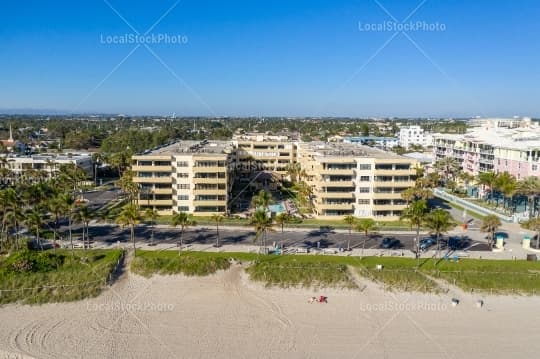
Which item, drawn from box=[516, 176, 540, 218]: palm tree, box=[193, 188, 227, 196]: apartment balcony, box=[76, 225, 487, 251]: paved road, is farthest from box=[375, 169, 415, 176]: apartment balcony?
box=[193, 188, 227, 196]: apartment balcony

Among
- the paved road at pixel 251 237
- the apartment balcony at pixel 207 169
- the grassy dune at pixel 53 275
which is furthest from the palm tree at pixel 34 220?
the apartment balcony at pixel 207 169

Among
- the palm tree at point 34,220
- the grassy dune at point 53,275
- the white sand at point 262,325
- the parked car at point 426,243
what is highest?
the palm tree at point 34,220

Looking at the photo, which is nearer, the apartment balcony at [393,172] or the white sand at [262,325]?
the white sand at [262,325]

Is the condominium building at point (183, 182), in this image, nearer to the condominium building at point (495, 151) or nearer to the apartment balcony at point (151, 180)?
the apartment balcony at point (151, 180)

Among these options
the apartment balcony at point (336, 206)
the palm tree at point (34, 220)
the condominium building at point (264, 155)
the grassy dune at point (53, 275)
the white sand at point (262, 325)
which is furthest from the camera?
the condominium building at point (264, 155)

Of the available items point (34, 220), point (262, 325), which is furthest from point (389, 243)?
point (34, 220)

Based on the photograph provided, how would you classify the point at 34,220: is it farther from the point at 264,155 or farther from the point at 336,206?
the point at 264,155

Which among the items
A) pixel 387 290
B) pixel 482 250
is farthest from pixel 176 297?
pixel 482 250
